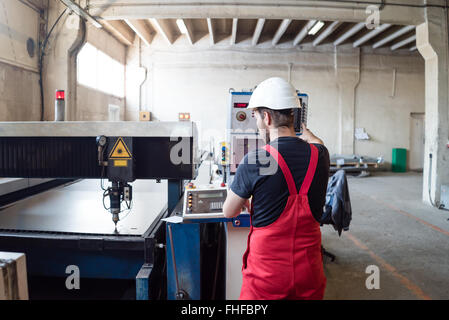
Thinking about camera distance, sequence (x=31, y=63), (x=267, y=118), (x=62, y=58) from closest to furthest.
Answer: (x=267, y=118) → (x=31, y=63) → (x=62, y=58)

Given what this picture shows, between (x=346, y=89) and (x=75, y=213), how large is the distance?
8593 mm

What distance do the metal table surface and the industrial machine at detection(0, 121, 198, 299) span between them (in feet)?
0.04

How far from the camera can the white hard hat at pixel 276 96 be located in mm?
1166

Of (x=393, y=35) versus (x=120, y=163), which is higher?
(x=393, y=35)

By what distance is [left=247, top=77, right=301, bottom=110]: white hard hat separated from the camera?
3.83 feet

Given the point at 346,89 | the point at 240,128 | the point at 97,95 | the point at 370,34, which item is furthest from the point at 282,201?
the point at 346,89

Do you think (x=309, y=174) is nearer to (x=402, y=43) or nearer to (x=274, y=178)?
(x=274, y=178)

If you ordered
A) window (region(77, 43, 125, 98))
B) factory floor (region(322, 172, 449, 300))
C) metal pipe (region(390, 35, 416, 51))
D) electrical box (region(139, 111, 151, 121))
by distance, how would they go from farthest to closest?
electrical box (region(139, 111, 151, 121)) → metal pipe (region(390, 35, 416, 51)) → window (region(77, 43, 125, 98)) → factory floor (region(322, 172, 449, 300))

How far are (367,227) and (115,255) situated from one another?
352cm

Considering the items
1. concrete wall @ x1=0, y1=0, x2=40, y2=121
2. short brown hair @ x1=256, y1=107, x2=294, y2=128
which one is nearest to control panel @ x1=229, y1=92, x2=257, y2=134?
short brown hair @ x1=256, y1=107, x2=294, y2=128

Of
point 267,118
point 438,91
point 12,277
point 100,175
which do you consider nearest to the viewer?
point 12,277

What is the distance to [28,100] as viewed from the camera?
4770 millimetres

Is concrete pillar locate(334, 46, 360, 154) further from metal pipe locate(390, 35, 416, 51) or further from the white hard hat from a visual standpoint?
the white hard hat

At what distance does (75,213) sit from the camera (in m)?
2.15
